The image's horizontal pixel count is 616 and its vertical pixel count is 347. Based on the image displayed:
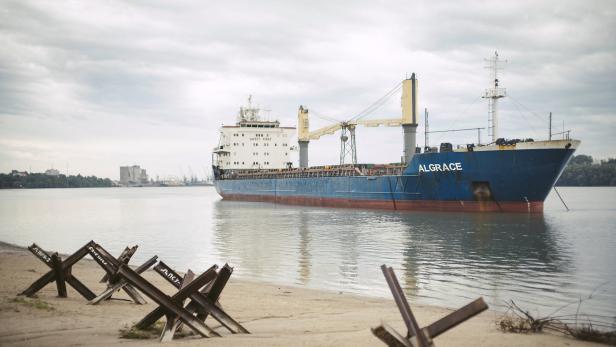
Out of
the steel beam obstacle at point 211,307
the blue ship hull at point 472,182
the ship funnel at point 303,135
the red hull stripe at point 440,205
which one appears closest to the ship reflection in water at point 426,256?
the red hull stripe at point 440,205

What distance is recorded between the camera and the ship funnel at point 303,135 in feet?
163

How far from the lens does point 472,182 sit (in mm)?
25750

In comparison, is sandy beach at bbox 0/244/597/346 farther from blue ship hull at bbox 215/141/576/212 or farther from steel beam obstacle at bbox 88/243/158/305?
blue ship hull at bbox 215/141/576/212

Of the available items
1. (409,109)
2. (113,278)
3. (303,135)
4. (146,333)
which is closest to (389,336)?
(146,333)

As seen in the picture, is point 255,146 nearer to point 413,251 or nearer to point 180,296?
point 413,251

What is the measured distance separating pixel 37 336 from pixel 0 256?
35.2 feet

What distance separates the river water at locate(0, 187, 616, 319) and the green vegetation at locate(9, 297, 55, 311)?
5.31m

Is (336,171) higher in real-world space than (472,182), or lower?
higher

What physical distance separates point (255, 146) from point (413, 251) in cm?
4063

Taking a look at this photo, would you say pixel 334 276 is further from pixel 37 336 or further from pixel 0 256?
pixel 0 256

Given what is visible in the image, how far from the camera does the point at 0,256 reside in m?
13.6

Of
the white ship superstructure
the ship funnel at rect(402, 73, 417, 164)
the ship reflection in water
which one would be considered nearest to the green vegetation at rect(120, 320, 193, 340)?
the ship reflection in water

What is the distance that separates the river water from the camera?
982cm

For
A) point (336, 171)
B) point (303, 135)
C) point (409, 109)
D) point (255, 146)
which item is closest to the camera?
point (409, 109)
